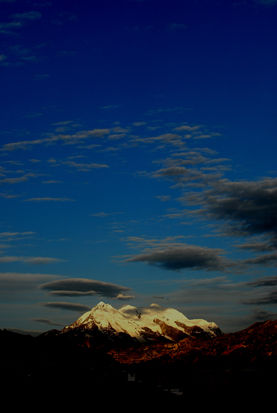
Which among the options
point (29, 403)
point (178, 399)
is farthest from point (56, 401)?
point (178, 399)

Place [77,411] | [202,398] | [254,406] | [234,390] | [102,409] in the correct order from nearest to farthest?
1. [77,411]
2. [102,409]
3. [254,406]
4. [202,398]
5. [234,390]

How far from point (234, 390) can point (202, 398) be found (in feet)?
79.1

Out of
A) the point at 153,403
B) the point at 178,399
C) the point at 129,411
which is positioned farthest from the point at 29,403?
the point at 178,399

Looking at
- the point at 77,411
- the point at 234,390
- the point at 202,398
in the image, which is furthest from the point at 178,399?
the point at 77,411

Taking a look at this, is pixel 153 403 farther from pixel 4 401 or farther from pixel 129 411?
pixel 4 401

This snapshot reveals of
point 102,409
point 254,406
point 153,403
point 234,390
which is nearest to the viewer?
point 102,409

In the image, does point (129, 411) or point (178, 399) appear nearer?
point (129, 411)

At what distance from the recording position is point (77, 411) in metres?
123

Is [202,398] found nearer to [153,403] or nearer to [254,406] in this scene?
[153,403]

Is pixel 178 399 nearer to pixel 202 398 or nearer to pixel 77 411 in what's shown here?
pixel 202 398

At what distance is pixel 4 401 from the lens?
5231 inches

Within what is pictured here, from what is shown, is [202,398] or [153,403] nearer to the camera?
[153,403]

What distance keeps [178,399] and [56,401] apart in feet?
156

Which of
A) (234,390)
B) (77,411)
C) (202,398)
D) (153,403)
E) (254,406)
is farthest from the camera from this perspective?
(234,390)
